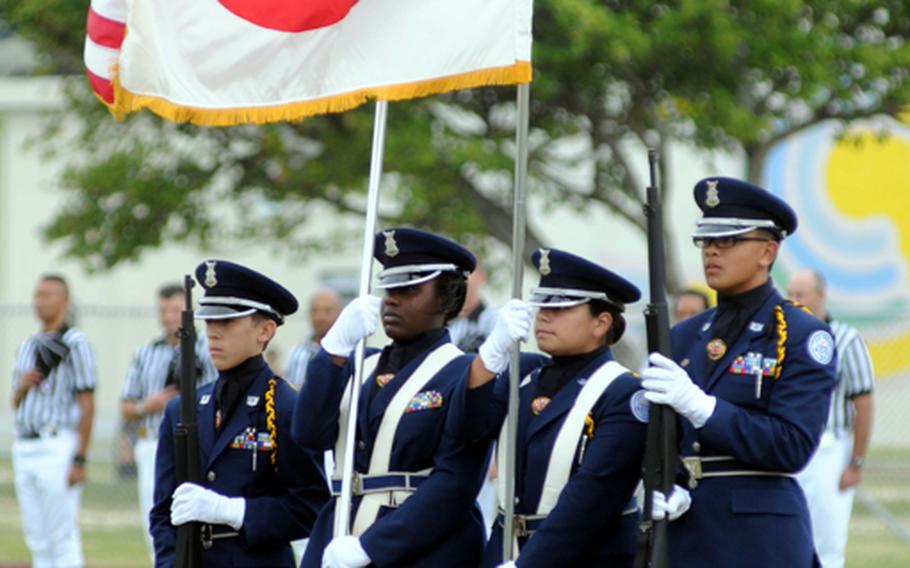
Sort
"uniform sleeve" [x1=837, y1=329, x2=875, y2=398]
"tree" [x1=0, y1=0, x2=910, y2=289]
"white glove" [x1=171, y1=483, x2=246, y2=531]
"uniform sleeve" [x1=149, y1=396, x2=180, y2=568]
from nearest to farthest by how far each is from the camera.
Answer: "white glove" [x1=171, y1=483, x2=246, y2=531]
"uniform sleeve" [x1=149, y1=396, x2=180, y2=568]
"uniform sleeve" [x1=837, y1=329, x2=875, y2=398]
"tree" [x1=0, y1=0, x2=910, y2=289]

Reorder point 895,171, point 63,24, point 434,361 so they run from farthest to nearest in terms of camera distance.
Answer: point 895,171 → point 63,24 → point 434,361

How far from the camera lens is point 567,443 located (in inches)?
228

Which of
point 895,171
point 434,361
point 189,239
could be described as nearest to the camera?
point 434,361

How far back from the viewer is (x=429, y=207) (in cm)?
1600

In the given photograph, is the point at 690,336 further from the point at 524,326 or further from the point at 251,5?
the point at 251,5

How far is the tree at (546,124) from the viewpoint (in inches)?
507

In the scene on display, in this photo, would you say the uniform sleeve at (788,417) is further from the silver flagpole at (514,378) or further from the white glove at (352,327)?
the white glove at (352,327)

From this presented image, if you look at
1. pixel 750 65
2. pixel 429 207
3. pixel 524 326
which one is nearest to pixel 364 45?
pixel 524 326

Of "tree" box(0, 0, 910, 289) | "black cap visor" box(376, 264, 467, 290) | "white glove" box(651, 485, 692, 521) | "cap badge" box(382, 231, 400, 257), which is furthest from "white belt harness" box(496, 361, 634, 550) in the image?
"tree" box(0, 0, 910, 289)

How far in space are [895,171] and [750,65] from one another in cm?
1554

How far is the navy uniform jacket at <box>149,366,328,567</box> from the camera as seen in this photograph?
6348mm

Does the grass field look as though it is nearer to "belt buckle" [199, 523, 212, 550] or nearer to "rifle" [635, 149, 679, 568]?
"belt buckle" [199, 523, 212, 550]

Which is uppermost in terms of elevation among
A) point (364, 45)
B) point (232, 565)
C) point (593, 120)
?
point (593, 120)

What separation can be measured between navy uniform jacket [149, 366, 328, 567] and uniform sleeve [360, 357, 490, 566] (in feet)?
1.61
